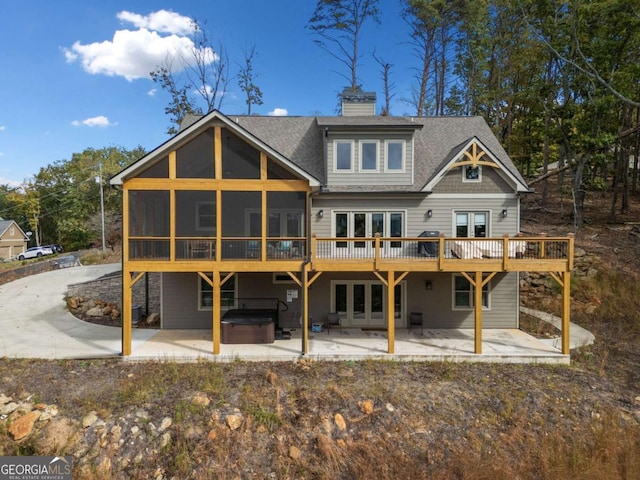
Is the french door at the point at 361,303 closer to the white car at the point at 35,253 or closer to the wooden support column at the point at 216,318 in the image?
the wooden support column at the point at 216,318

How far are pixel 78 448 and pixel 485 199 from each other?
13621mm

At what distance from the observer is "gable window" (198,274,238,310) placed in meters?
12.4

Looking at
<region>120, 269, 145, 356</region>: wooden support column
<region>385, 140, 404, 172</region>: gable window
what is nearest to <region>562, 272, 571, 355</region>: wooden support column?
<region>385, 140, 404, 172</region>: gable window

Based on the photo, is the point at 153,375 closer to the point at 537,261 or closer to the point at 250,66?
the point at 537,261

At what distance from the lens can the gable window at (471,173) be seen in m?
12.2

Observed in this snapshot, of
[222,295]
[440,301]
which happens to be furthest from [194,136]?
[440,301]

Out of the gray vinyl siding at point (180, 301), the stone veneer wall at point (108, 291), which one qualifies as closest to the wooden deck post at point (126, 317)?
the gray vinyl siding at point (180, 301)

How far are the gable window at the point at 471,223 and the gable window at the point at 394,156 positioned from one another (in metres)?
2.81

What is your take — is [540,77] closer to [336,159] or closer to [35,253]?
[336,159]

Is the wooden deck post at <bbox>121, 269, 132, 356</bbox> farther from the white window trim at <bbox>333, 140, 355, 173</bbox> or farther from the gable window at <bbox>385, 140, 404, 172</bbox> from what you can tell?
the gable window at <bbox>385, 140, 404, 172</bbox>

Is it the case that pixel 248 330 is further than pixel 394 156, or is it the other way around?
pixel 394 156

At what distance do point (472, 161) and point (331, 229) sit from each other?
18.5 feet

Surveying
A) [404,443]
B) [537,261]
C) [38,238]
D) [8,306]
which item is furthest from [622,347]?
[38,238]

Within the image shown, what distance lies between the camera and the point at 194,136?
9883mm
